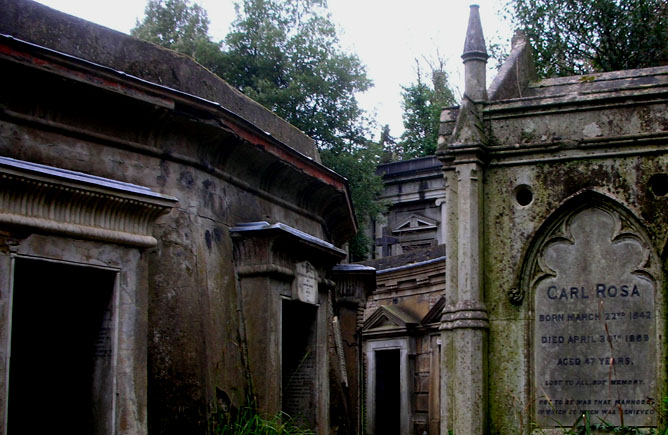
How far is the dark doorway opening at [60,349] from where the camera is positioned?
27.0 feet

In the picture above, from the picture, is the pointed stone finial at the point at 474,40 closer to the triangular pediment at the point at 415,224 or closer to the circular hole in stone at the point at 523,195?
the circular hole in stone at the point at 523,195

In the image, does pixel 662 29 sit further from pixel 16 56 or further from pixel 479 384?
pixel 16 56

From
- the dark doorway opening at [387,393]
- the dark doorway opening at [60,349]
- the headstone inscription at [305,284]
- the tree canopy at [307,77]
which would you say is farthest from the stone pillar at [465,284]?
the tree canopy at [307,77]

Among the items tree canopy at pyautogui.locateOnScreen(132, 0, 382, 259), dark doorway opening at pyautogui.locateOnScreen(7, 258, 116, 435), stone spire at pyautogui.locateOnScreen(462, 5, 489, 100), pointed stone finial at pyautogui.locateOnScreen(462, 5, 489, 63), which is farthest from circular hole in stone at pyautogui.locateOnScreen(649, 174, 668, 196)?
tree canopy at pyautogui.locateOnScreen(132, 0, 382, 259)

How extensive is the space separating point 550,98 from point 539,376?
2544 millimetres

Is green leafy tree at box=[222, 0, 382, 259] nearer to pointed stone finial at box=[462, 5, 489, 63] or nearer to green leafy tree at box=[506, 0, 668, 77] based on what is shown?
green leafy tree at box=[506, 0, 668, 77]

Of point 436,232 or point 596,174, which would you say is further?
point 436,232

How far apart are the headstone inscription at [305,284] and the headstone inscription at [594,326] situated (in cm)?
311

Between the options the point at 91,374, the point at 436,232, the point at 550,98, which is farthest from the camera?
the point at 436,232

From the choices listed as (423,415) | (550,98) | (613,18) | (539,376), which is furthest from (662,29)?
(539,376)

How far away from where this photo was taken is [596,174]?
8.76 metres

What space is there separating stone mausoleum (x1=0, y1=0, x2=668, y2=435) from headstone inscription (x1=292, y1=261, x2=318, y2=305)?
0.41 metres

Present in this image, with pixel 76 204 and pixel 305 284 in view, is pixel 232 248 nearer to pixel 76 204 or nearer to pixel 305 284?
pixel 305 284

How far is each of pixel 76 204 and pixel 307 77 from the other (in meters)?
20.1
